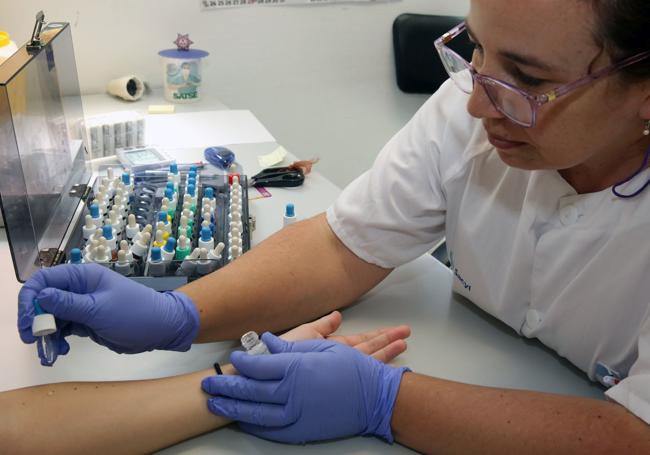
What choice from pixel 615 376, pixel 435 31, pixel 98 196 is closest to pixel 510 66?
pixel 615 376

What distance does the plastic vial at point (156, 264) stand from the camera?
1.02 m

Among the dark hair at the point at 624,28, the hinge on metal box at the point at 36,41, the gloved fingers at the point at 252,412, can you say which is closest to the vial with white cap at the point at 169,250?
the gloved fingers at the point at 252,412

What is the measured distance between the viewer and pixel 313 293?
1.03 meters

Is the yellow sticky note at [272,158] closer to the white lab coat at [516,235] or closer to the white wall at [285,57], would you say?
the white lab coat at [516,235]

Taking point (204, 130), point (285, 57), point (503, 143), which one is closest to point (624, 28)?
point (503, 143)

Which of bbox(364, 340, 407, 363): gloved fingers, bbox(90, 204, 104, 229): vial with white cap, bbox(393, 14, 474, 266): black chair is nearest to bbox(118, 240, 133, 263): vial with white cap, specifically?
bbox(90, 204, 104, 229): vial with white cap

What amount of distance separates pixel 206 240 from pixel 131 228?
142mm

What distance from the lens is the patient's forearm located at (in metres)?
0.75

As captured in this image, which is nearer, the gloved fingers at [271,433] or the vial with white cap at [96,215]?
the gloved fingers at [271,433]

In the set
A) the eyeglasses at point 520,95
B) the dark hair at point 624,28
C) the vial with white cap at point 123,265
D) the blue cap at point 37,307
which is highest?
the dark hair at point 624,28

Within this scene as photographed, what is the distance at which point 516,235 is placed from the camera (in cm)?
96

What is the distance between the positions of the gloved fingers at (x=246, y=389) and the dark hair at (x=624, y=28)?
0.56 metres

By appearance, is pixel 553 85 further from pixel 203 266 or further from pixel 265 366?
pixel 203 266

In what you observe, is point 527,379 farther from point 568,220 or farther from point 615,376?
A: point 568,220
